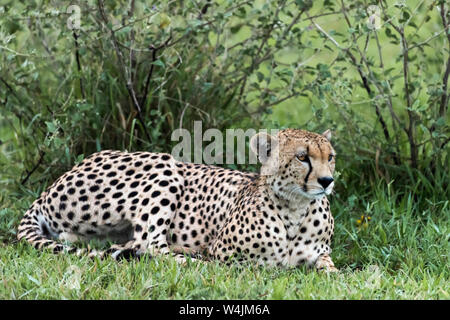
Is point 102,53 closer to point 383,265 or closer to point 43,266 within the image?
point 43,266

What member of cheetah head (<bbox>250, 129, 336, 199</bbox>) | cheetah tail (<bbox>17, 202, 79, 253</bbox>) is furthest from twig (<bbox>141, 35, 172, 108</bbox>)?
cheetah head (<bbox>250, 129, 336, 199</bbox>)

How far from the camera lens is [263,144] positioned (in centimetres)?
439

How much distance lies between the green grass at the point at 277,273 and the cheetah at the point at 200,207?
0.49ft

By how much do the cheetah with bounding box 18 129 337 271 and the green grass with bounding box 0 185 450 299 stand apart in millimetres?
150

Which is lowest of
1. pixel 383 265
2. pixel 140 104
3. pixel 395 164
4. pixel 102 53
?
pixel 383 265

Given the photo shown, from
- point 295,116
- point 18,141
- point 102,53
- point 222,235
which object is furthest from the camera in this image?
point 295,116

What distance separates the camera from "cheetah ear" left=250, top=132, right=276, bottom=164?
4.38m

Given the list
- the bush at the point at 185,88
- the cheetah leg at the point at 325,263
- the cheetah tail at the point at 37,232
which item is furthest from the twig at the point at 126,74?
the cheetah leg at the point at 325,263

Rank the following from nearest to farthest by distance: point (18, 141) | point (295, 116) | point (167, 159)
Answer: point (167, 159) → point (18, 141) → point (295, 116)

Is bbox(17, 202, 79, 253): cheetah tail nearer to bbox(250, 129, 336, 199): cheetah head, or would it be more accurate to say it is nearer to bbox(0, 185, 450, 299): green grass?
bbox(0, 185, 450, 299): green grass

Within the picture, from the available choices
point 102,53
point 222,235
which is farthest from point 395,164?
point 102,53

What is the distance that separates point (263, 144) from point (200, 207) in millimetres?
714

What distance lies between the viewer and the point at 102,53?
560 centimetres

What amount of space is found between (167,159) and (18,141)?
5.85 ft
